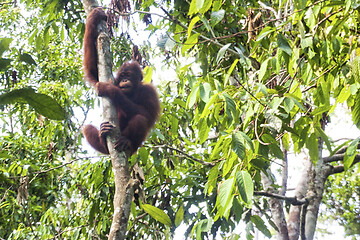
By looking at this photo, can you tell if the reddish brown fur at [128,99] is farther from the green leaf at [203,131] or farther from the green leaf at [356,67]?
the green leaf at [356,67]

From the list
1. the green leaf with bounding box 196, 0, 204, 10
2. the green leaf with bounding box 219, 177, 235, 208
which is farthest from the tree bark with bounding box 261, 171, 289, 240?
the green leaf with bounding box 196, 0, 204, 10

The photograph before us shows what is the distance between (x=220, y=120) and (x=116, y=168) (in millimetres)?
843

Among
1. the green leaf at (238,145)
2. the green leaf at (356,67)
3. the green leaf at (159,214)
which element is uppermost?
the green leaf at (356,67)

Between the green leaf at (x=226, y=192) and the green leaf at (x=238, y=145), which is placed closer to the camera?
the green leaf at (x=226, y=192)

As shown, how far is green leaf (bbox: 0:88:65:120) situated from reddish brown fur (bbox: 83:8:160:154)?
8.42 ft

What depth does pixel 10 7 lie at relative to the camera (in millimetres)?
9172

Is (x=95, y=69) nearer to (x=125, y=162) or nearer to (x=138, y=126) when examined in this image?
(x=138, y=126)

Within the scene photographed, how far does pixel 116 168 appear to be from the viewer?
252 cm

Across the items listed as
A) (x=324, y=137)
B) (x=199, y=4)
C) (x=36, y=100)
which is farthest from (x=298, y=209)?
(x=36, y=100)

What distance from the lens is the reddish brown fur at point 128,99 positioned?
134 inches

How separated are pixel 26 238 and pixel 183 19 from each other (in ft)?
10.6

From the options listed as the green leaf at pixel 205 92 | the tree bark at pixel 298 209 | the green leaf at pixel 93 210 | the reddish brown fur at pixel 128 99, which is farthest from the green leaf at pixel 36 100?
the tree bark at pixel 298 209

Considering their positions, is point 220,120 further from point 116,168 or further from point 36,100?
point 36,100

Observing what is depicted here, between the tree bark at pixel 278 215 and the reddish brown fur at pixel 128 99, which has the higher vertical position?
the reddish brown fur at pixel 128 99
